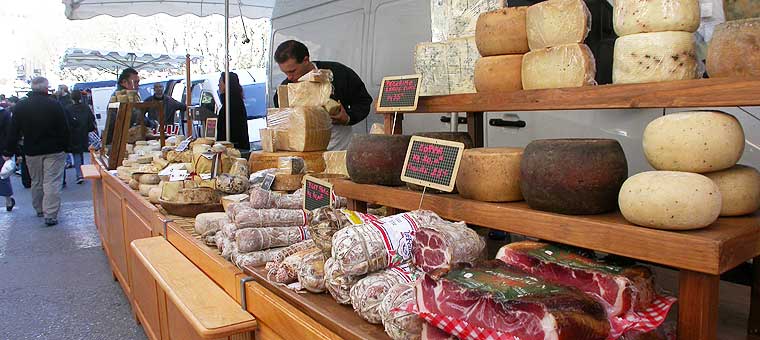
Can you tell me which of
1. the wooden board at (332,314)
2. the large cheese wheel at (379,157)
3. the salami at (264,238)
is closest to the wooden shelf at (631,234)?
the large cheese wheel at (379,157)

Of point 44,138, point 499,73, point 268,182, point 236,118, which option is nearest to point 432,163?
point 499,73

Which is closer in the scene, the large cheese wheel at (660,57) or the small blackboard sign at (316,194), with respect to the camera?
the large cheese wheel at (660,57)

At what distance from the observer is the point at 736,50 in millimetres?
1011

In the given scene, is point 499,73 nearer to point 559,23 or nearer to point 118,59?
point 559,23

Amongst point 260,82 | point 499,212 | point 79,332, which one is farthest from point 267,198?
point 260,82

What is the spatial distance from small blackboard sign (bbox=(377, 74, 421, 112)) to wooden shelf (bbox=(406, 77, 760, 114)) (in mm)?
147

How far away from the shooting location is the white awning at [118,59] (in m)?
14.6

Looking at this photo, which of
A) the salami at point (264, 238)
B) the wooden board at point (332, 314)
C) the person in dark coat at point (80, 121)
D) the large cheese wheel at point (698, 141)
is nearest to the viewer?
the large cheese wheel at point (698, 141)

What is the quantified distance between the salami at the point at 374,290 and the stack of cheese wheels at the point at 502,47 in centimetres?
53

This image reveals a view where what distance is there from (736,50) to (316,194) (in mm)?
1302

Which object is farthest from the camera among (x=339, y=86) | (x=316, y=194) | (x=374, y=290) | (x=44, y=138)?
(x=44, y=138)

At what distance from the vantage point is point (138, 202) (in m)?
3.22

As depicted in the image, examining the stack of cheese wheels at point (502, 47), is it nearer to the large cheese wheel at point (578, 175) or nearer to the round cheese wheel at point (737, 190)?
the large cheese wheel at point (578, 175)

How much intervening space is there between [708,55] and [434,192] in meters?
0.70
